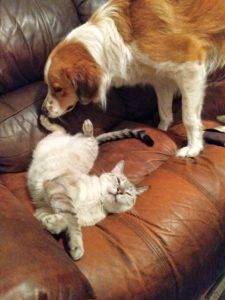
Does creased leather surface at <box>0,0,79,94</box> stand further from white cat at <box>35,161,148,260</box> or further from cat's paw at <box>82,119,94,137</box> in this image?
white cat at <box>35,161,148,260</box>

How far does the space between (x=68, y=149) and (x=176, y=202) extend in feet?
1.95

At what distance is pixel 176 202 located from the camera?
142 cm

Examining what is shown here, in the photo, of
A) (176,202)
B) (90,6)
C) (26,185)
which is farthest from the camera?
(90,6)

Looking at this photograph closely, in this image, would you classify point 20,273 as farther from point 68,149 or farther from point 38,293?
point 68,149

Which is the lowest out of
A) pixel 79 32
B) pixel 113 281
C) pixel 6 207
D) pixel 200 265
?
pixel 200 265

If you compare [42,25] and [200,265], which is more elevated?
[42,25]

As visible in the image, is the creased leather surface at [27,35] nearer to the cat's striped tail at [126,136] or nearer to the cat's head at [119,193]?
the cat's striped tail at [126,136]

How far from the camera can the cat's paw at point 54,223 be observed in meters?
1.26

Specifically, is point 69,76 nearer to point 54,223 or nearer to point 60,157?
point 60,157

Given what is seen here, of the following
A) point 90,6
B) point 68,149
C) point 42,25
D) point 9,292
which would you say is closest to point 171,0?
point 90,6

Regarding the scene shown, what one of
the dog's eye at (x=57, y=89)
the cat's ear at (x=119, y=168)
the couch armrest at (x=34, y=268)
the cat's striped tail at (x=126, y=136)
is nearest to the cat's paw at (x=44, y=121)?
the dog's eye at (x=57, y=89)

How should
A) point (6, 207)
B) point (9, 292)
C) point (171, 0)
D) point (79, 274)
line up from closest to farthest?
point (9, 292)
point (79, 274)
point (6, 207)
point (171, 0)

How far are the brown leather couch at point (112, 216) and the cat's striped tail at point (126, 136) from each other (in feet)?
0.12

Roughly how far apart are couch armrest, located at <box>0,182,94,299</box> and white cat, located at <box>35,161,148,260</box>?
179 millimetres
